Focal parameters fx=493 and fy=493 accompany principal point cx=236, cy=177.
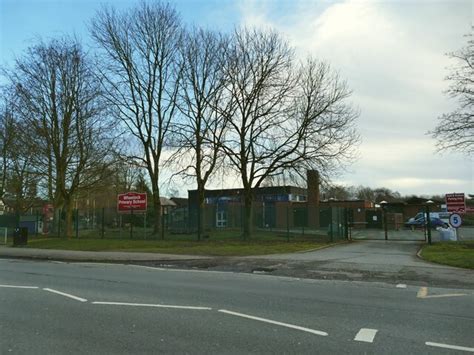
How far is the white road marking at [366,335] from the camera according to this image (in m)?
6.49

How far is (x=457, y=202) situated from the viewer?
80.3 ft

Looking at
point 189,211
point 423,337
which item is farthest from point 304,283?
point 189,211

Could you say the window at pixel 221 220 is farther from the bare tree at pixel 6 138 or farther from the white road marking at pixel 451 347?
the white road marking at pixel 451 347

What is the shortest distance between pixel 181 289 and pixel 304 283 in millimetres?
3252

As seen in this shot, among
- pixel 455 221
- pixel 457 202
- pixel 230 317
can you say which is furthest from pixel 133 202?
pixel 230 317

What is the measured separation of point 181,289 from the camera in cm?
1099

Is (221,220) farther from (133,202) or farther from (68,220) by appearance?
(68,220)

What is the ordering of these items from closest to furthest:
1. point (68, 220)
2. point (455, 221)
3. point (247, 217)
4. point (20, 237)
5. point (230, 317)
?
point (230, 317) < point (455, 221) < point (20, 237) < point (247, 217) < point (68, 220)

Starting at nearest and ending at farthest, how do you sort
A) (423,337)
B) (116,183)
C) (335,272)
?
(423,337)
(335,272)
(116,183)

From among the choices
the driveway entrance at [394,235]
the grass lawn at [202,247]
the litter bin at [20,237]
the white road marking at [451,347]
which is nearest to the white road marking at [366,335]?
the white road marking at [451,347]

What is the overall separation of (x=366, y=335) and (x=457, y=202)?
2003cm

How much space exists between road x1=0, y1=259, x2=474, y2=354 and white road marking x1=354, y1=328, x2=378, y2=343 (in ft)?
0.05

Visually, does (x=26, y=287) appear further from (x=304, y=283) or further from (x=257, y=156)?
(x=257, y=156)

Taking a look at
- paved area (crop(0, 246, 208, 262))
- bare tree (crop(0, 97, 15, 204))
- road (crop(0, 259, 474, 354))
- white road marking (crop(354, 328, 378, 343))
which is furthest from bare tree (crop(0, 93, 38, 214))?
white road marking (crop(354, 328, 378, 343))
